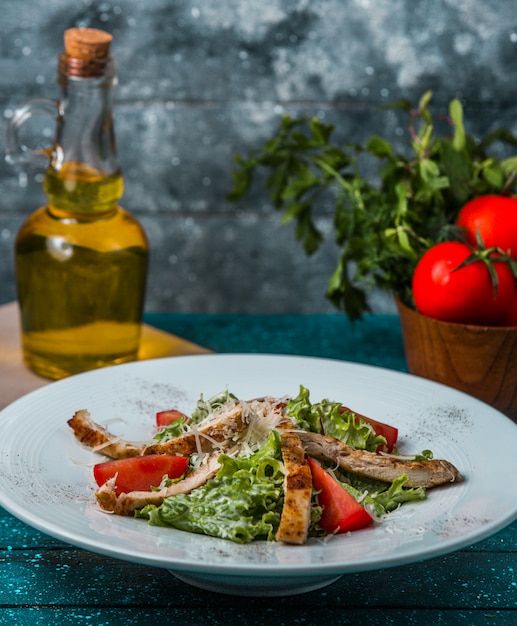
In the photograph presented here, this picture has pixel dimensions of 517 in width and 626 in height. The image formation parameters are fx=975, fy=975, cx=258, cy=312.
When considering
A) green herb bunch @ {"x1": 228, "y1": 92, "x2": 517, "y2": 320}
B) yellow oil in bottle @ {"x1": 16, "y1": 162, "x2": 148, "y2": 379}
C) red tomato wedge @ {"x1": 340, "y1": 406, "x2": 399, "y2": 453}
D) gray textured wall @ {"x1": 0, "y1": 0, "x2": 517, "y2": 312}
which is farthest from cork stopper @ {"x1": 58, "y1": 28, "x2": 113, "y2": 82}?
red tomato wedge @ {"x1": 340, "y1": 406, "x2": 399, "y2": 453}

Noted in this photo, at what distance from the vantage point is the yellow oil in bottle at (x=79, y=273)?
1.36 meters

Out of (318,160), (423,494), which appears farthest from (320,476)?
(318,160)

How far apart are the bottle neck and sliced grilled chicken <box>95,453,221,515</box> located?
1.76ft

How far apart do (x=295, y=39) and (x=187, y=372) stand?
0.82 meters

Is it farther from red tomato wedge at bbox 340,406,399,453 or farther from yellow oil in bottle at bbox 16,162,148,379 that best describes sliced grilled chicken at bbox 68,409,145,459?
yellow oil in bottle at bbox 16,162,148,379

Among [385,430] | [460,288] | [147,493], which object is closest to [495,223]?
[460,288]

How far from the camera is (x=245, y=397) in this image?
118 cm

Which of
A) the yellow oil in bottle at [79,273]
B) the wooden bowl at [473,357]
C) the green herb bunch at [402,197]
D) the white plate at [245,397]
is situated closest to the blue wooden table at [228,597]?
the white plate at [245,397]

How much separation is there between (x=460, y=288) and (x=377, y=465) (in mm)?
378

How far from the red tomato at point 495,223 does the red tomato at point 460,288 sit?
49 mm

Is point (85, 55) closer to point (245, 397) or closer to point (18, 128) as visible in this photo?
point (18, 128)

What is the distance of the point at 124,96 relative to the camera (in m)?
1.81

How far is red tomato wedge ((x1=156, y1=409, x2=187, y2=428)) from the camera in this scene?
110 cm

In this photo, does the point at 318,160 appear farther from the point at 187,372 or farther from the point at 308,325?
the point at 187,372
